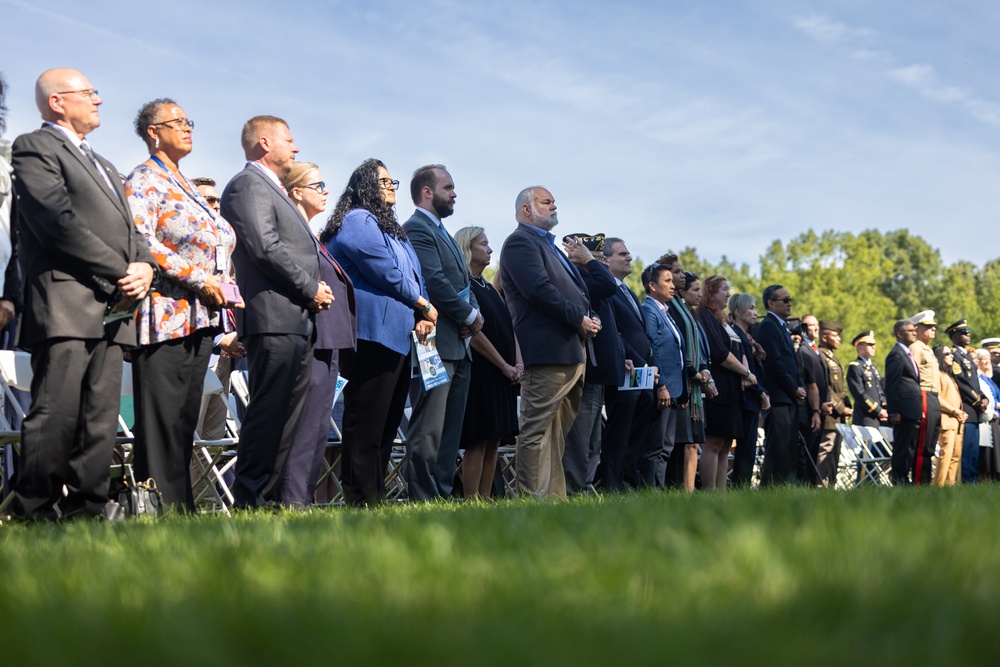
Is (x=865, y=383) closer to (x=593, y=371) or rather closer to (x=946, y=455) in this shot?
(x=946, y=455)

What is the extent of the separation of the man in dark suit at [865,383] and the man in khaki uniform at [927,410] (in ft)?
2.90

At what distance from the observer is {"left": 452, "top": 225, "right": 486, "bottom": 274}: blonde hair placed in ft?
35.0

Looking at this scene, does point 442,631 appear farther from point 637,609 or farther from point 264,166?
point 264,166

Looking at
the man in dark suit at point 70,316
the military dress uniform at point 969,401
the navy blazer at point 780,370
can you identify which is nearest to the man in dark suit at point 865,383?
the military dress uniform at point 969,401

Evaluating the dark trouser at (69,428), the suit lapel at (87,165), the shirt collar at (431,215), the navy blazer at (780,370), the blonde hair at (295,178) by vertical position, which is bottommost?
the dark trouser at (69,428)

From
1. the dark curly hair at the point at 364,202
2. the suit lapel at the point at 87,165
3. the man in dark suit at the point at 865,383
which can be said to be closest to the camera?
the suit lapel at the point at 87,165

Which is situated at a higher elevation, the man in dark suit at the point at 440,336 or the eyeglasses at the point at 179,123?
the eyeglasses at the point at 179,123

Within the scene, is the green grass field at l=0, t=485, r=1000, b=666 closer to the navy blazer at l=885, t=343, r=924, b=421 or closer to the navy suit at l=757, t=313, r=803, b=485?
the navy suit at l=757, t=313, r=803, b=485

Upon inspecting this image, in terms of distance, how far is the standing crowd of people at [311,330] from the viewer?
6180 millimetres

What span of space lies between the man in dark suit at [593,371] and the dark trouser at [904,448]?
9398mm

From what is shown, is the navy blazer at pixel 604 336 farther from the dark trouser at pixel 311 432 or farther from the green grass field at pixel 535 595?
the green grass field at pixel 535 595

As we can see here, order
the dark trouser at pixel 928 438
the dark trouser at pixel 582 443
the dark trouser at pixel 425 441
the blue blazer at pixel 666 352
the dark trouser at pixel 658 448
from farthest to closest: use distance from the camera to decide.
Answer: the dark trouser at pixel 928 438
the blue blazer at pixel 666 352
the dark trouser at pixel 658 448
the dark trouser at pixel 582 443
the dark trouser at pixel 425 441

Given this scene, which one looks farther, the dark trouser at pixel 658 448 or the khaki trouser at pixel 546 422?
the dark trouser at pixel 658 448

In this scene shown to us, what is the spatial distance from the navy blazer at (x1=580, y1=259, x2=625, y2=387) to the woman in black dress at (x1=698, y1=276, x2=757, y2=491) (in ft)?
9.04
